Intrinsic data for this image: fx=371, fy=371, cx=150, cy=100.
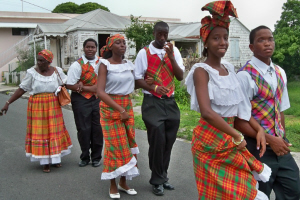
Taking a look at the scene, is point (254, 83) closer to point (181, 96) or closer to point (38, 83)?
point (38, 83)

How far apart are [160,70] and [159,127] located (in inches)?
27.7

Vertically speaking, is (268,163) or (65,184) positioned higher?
(268,163)

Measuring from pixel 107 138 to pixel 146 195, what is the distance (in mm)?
895

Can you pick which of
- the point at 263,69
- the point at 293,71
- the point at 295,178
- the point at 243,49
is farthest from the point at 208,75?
the point at 243,49

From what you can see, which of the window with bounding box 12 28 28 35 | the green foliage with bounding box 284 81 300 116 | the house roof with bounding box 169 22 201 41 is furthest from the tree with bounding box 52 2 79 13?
the green foliage with bounding box 284 81 300 116

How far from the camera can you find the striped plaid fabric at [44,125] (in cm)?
593

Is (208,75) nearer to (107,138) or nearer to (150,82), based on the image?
(150,82)

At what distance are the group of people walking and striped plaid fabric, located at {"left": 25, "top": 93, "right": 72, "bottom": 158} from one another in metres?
1.59

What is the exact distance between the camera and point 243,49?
1177 inches

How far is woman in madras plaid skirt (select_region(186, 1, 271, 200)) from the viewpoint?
9.39 feet

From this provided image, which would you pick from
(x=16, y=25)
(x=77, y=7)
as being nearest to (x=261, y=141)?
(x=16, y=25)

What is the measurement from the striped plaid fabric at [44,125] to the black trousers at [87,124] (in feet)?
1.09

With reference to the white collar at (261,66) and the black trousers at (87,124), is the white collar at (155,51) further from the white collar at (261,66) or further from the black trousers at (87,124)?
the black trousers at (87,124)

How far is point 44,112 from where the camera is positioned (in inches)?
234
